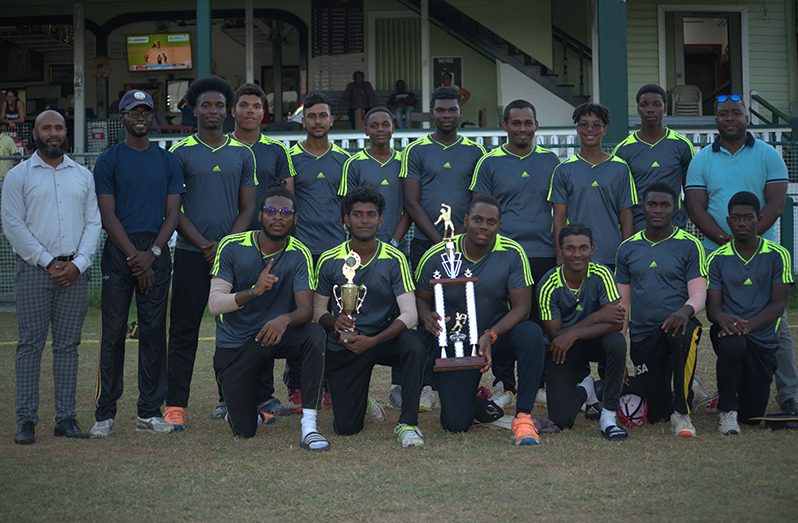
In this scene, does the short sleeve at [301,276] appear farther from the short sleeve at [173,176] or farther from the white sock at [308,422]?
the short sleeve at [173,176]

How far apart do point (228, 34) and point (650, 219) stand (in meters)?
17.9

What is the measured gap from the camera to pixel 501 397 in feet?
27.8

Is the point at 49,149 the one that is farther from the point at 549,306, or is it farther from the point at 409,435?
the point at 549,306

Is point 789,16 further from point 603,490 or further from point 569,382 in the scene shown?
point 603,490

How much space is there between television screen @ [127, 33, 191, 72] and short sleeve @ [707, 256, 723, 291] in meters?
17.6

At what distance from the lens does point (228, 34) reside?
78.9 ft

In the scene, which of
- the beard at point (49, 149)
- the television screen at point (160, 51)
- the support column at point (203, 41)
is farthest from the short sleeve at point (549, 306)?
the television screen at point (160, 51)

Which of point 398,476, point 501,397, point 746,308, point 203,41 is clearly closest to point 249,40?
point 203,41

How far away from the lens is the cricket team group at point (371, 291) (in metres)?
7.36

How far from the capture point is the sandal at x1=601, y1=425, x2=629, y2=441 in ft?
23.3

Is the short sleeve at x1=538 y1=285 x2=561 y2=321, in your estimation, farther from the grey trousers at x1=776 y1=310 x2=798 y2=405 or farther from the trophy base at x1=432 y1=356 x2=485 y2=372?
the grey trousers at x1=776 y1=310 x2=798 y2=405

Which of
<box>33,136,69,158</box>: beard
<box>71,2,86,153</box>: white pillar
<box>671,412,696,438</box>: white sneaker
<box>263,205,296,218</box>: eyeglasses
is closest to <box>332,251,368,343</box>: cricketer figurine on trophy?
<box>263,205,296,218</box>: eyeglasses

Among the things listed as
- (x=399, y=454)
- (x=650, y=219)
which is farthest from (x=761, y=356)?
(x=399, y=454)

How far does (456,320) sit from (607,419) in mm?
1191
